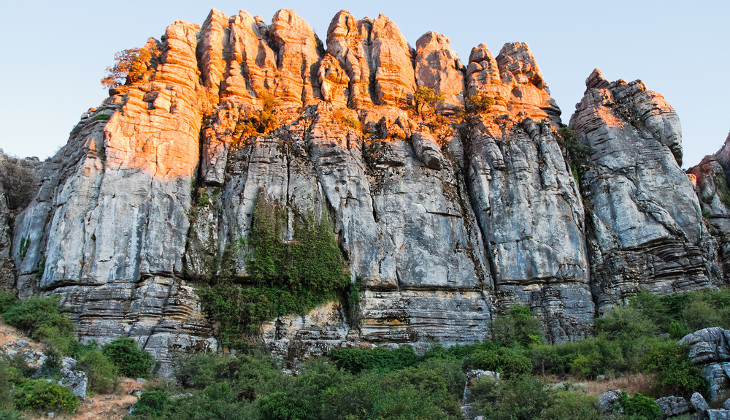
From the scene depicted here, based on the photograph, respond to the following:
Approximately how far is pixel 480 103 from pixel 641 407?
82.8 ft

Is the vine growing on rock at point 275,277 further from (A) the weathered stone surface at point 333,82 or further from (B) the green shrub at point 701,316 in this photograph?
(B) the green shrub at point 701,316

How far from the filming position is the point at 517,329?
27406mm

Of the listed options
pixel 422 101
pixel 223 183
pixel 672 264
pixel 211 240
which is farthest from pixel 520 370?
pixel 422 101

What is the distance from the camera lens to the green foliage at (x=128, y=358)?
2238cm

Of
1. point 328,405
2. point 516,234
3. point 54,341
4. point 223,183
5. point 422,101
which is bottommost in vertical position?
point 328,405

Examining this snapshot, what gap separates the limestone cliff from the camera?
87.4ft

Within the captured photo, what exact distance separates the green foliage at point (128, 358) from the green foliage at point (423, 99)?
22333mm

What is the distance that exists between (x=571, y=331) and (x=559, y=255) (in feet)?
14.1

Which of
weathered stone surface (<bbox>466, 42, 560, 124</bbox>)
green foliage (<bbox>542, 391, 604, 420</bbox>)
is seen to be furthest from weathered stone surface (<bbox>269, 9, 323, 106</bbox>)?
green foliage (<bbox>542, 391, 604, 420</bbox>)

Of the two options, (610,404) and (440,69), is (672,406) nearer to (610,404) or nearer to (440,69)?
(610,404)

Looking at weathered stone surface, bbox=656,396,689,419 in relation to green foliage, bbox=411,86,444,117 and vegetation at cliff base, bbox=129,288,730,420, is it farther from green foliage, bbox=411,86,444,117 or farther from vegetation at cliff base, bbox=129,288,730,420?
green foliage, bbox=411,86,444,117

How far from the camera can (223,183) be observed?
30547 mm

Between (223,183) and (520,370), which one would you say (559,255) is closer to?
(520,370)

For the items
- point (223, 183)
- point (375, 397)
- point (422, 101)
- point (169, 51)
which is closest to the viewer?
point (375, 397)
